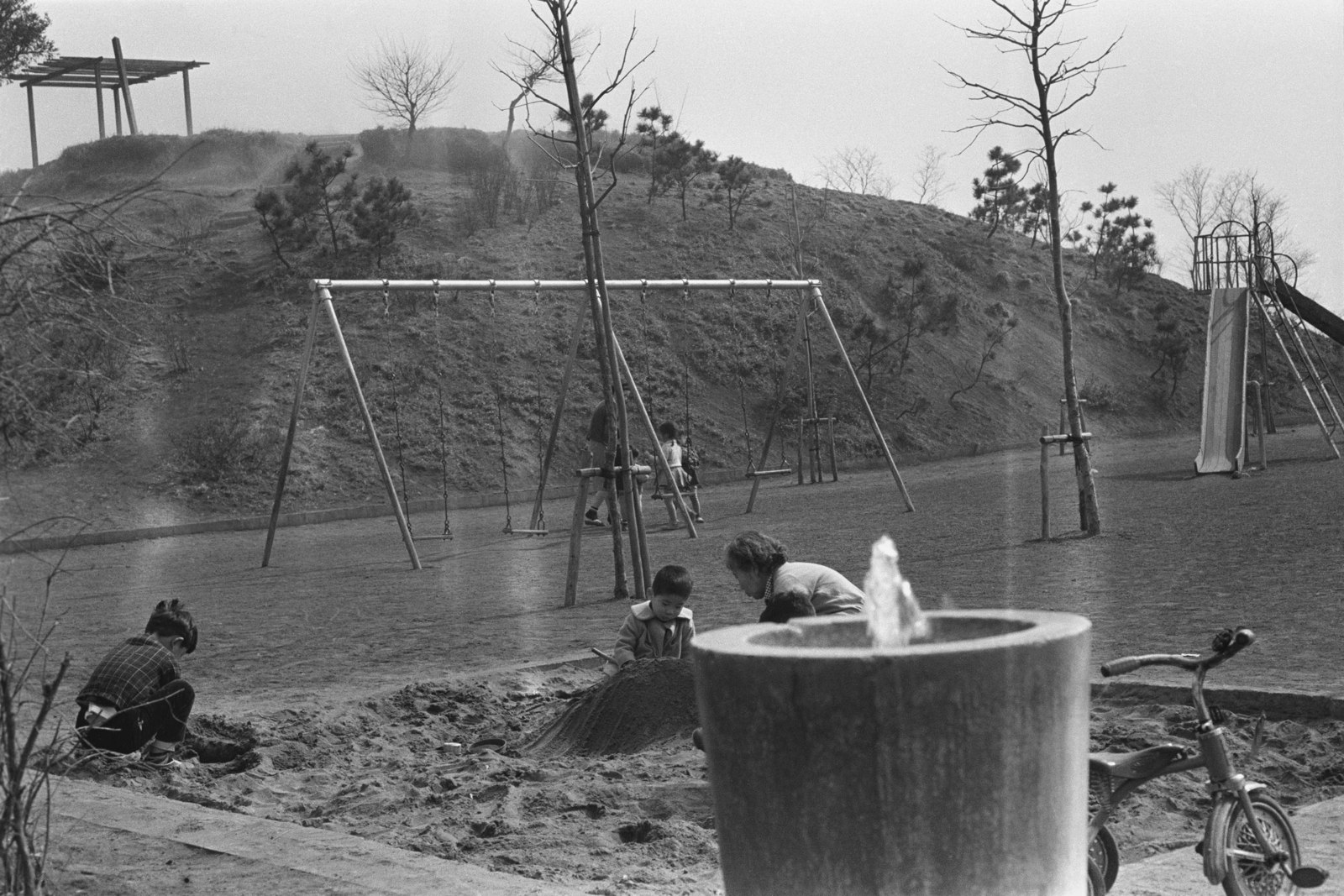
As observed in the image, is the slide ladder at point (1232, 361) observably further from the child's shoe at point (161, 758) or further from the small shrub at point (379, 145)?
the small shrub at point (379, 145)

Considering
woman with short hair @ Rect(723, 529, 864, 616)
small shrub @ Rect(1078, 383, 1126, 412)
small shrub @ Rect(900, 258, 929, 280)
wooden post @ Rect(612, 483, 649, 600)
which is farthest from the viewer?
small shrub @ Rect(1078, 383, 1126, 412)

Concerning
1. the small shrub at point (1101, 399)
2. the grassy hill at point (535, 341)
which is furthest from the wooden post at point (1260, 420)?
the small shrub at point (1101, 399)

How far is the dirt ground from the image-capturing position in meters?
5.91

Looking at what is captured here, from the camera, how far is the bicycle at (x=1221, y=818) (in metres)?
4.24

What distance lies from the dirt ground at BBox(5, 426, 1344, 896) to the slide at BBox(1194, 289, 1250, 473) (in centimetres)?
63

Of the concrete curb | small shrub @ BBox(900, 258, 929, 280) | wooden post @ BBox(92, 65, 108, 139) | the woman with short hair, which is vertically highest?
wooden post @ BBox(92, 65, 108, 139)

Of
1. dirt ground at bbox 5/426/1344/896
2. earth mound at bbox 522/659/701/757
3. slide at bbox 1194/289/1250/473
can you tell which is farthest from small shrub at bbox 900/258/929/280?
earth mound at bbox 522/659/701/757

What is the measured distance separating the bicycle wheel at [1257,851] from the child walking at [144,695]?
4.87m

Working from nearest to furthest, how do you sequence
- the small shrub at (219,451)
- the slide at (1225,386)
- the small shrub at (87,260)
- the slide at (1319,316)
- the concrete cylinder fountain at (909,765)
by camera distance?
the concrete cylinder fountain at (909,765), the small shrub at (87,260), the slide at (1225,386), the slide at (1319,316), the small shrub at (219,451)

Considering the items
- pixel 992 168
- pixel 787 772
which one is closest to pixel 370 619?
pixel 787 772

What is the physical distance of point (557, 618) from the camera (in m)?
12.1

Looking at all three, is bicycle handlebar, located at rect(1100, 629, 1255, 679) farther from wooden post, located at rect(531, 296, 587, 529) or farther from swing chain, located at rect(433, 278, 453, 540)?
swing chain, located at rect(433, 278, 453, 540)

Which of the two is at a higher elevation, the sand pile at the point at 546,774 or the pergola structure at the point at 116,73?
the pergola structure at the point at 116,73

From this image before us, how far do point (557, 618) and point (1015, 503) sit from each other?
33.0ft
